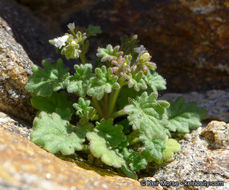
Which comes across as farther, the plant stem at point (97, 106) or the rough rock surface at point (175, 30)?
the rough rock surface at point (175, 30)

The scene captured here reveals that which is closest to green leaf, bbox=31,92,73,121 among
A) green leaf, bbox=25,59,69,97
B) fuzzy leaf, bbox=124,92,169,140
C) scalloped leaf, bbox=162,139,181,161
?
green leaf, bbox=25,59,69,97

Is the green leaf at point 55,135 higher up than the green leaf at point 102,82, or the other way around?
the green leaf at point 102,82

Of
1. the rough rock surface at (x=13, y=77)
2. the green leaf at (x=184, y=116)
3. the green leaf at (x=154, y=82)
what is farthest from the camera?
the green leaf at (x=184, y=116)

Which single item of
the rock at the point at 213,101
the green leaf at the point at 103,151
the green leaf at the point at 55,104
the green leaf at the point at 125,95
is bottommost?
the green leaf at the point at 103,151

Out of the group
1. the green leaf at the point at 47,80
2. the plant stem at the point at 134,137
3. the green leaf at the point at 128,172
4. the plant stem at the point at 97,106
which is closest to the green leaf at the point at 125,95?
the plant stem at the point at 97,106

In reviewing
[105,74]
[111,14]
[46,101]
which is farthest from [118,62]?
[111,14]

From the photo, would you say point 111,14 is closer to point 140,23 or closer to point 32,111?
point 140,23

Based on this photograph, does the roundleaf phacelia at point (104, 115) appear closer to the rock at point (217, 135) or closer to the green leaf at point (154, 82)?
the green leaf at point (154, 82)
